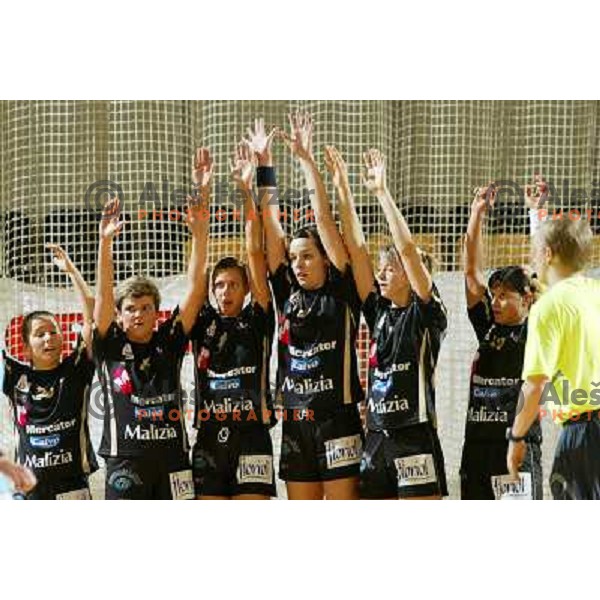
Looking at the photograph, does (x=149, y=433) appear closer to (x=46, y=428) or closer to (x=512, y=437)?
(x=46, y=428)

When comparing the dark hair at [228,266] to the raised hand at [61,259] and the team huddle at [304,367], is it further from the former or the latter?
the raised hand at [61,259]

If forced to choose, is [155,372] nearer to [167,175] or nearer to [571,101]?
[167,175]

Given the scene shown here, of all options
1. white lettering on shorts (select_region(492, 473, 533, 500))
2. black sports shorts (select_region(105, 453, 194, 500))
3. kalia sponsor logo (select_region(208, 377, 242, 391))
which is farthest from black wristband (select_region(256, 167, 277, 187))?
white lettering on shorts (select_region(492, 473, 533, 500))

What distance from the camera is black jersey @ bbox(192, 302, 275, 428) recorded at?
2.90 meters

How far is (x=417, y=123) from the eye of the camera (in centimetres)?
290

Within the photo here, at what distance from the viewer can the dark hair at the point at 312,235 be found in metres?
2.87

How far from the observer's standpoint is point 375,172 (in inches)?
113

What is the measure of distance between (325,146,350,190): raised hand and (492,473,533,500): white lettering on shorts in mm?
868

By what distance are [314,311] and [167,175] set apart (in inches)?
20.6

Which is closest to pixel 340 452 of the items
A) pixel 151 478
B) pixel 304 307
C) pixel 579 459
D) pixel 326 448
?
pixel 326 448

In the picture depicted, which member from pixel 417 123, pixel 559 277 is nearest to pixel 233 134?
pixel 417 123

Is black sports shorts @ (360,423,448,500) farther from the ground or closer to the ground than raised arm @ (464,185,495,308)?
closer to the ground

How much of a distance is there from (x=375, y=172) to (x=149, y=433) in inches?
35.4

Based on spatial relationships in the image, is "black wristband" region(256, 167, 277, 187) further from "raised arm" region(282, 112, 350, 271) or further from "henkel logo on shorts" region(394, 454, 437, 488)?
"henkel logo on shorts" region(394, 454, 437, 488)
